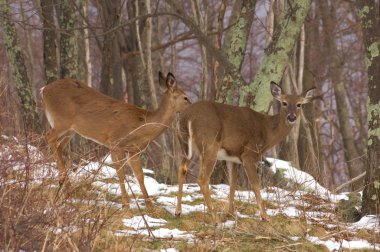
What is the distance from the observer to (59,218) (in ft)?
17.1

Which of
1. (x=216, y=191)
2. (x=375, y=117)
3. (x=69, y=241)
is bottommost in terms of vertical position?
(x=69, y=241)

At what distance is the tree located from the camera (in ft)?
27.8

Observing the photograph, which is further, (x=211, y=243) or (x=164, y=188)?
(x=164, y=188)

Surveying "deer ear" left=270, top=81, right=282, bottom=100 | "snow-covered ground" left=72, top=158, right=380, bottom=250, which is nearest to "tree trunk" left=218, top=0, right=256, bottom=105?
"snow-covered ground" left=72, top=158, right=380, bottom=250

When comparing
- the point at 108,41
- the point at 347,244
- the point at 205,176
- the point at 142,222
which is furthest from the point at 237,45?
the point at 347,244

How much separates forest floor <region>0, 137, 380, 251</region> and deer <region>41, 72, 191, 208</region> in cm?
74

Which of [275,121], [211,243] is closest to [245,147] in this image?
[275,121]

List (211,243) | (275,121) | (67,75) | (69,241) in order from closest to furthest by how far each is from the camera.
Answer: (69,241), (211,243), (275,121), (67,75)

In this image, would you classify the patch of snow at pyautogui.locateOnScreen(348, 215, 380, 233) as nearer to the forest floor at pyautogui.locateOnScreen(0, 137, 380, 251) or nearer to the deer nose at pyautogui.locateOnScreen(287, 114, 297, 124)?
the forest floor at pyautogui.locateOnScreen(0, 137, 380, 251)

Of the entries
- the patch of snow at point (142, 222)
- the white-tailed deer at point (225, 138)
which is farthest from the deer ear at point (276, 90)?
the patch of snow at point (142, 222)

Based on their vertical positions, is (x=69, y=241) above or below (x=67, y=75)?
below

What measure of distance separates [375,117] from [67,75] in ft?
22.8

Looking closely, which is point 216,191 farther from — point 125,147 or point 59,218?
point 59,218

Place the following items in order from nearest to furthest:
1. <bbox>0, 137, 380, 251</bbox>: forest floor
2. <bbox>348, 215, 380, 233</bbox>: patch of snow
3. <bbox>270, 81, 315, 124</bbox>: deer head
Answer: <bbox>0, 137, 380, 251</bbox>: forest floor → <bbox>348, 215, 380, 233</bbox>: patch of snow → <bbox>270, 81, 315, 124</bbox>: deer head
